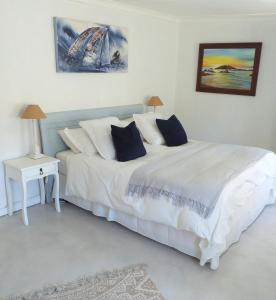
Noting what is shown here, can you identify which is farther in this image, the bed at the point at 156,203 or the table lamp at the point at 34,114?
the table lamp at the point at 34,114

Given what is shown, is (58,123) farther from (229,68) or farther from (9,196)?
(229,68)

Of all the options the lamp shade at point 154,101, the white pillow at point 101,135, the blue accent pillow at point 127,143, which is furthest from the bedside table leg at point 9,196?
the lamp shade at point 154,101

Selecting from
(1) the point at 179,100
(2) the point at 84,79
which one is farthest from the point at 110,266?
(1) the point at 179,100

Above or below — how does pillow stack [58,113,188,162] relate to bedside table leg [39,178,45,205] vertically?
above

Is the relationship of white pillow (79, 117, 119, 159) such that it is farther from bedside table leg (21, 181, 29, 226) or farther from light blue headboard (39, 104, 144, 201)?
bedside table leg (21, 181, 29, 226)

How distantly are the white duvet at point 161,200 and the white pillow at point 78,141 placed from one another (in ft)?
0.33

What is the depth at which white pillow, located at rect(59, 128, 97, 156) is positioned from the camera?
3.32 meters

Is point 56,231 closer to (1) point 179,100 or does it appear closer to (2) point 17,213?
(2) point 17,213

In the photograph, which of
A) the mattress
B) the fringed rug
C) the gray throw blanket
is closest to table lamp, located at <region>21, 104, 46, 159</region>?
the mattress

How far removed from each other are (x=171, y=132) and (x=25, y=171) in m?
1.86

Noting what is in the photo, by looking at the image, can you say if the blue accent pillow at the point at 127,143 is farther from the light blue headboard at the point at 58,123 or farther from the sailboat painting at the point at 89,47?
the sailboat painting at the point at 89,47

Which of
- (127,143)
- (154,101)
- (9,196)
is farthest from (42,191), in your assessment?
(154,101)

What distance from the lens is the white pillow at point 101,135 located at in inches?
127

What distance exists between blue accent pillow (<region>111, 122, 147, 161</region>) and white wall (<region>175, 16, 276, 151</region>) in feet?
7.19
